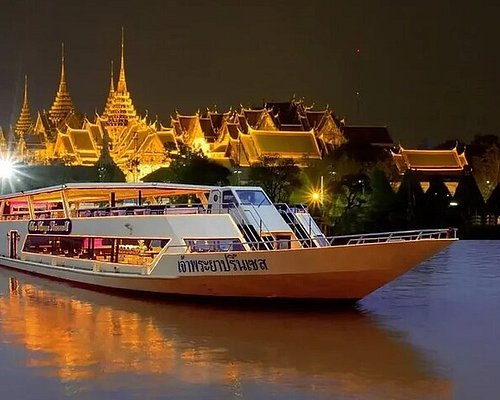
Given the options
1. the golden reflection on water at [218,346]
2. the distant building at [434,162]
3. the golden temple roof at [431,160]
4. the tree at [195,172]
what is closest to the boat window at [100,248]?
the golden reflection on water at [218,346]

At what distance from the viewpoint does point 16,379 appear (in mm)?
10539

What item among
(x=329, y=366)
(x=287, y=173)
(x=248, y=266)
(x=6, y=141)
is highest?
(x=6, y=141)

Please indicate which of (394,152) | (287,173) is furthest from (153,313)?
(394,152)

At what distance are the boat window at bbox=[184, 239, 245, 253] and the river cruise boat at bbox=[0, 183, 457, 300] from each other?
0.02 m

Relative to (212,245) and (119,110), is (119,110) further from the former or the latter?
(212,245)

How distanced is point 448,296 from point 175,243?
19.0 ft

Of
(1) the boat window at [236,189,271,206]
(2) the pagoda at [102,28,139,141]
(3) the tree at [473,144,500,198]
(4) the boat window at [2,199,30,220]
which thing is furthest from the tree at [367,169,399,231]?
(2) the pagoda at [102,28,139,141]

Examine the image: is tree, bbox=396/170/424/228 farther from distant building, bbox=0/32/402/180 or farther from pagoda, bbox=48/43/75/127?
pagoda, bbox=48/43/75/127

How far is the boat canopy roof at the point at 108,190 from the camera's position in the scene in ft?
63.8

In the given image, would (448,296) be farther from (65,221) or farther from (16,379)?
(16,379)

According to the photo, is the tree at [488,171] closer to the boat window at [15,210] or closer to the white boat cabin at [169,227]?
the boat window at [15,210]

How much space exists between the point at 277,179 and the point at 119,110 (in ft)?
113

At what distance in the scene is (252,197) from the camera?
58.6ft

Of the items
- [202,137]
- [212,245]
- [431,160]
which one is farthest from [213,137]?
[212,245]
